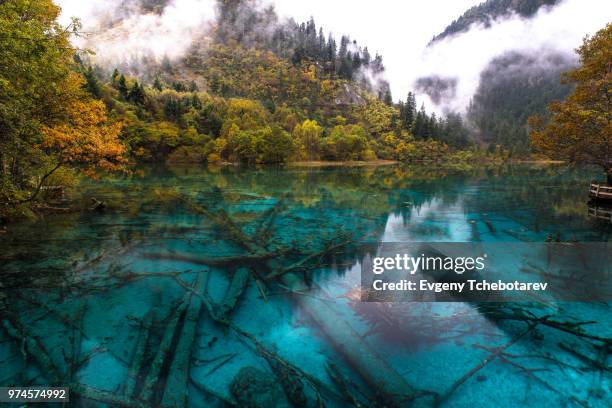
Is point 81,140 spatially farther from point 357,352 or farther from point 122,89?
point 122,89

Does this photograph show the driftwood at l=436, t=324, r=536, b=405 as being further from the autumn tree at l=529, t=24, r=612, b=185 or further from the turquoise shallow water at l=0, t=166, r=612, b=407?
the autumn tree at l=529, t=24, r=612, b=185

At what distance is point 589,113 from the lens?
27.0m

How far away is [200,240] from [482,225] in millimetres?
17178

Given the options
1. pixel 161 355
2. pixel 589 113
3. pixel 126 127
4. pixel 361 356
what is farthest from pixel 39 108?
pixel 126 127

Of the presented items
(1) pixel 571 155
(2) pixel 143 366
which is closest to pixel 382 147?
(1) pixel 571 155

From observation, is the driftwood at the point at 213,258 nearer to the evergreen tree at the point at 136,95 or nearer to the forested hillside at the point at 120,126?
the forested hillside at the point at 120,126

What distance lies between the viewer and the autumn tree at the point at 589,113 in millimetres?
27494

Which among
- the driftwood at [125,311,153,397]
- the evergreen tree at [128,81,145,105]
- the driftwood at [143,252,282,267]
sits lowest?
the driftwood at [125,311,153,397]

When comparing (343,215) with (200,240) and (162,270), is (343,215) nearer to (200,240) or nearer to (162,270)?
(200,240)

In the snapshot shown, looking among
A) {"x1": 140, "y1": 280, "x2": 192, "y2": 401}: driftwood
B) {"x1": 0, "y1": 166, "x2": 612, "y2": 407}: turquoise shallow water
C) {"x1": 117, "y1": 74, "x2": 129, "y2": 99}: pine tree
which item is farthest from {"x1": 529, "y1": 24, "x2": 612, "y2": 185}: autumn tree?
{"x1": 117, "y1": 74, "x2": 129, "y2": 99}: pine tree

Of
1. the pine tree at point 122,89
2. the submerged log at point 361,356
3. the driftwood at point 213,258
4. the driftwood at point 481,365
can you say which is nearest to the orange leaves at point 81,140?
the driftwood at point 213,258

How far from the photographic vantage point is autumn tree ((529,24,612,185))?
27.5m

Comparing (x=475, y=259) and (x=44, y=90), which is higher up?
(x=44, y=90)

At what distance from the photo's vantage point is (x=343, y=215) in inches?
965
